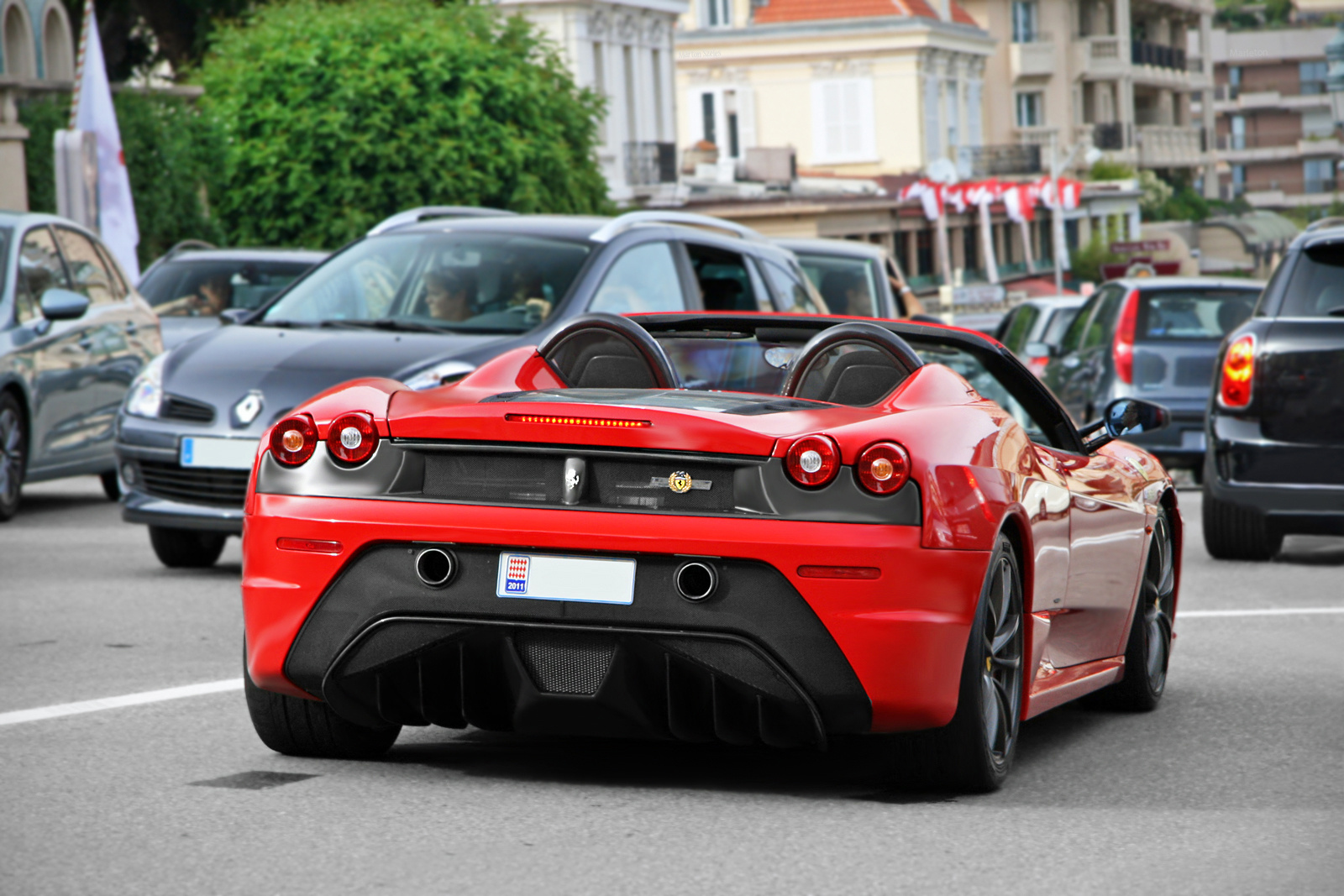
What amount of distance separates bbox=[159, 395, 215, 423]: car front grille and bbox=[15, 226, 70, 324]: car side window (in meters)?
3.30

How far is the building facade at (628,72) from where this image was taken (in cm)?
5397

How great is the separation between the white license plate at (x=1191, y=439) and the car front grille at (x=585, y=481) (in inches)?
485

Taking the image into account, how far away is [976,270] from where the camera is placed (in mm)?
79625

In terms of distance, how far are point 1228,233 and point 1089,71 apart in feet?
37.9

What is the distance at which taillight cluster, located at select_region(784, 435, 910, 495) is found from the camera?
5.41 m

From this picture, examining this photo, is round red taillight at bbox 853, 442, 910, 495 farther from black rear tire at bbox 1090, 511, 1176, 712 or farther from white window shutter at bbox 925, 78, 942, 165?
white window shutter at bbox 925, 78, 942, 165

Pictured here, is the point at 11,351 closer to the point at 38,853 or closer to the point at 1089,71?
the point at 38,853

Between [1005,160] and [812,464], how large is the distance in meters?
83.7

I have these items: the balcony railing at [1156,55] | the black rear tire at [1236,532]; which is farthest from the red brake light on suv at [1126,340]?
the balcony railing at [1156,55]

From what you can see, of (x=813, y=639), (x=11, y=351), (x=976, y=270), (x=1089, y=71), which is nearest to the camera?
(x=813, y=639)

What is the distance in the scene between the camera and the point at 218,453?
400 inches

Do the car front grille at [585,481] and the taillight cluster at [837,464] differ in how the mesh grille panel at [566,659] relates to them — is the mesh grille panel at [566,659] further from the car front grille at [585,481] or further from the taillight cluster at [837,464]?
the taillight cluster at [837,464]

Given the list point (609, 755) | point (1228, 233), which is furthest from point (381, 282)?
point (1228, 233)

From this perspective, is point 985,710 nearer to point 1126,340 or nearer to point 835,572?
point 835,572
